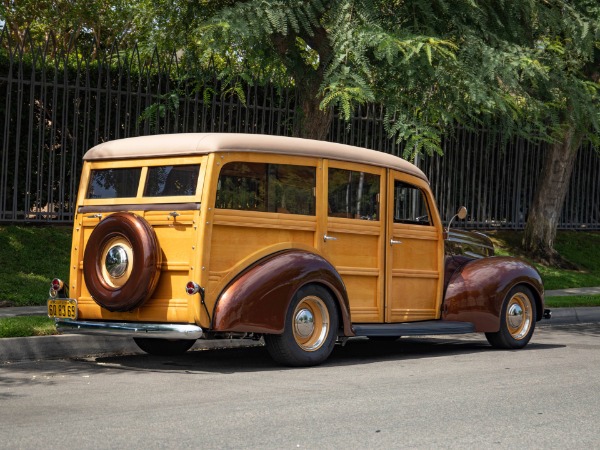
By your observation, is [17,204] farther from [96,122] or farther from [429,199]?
[429,199]

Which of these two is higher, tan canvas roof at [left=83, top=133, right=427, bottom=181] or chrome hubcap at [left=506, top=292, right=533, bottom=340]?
tan canvas roof at [left=83, top=133, right=427, bottom=181]

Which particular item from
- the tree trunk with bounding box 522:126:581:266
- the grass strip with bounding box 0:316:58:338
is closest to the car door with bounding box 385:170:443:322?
the grass strip with bounding box 0:316:58:338

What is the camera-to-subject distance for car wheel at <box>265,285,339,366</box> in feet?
29.7

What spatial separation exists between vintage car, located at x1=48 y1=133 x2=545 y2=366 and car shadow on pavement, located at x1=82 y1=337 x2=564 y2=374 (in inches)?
12.2

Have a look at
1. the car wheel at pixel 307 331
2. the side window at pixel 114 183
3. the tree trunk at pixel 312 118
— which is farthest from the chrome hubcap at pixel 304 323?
the tree trunk at pixel 312 118

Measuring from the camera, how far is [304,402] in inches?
285

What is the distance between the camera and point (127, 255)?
9000mm

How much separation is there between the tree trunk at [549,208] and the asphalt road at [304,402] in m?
10.8

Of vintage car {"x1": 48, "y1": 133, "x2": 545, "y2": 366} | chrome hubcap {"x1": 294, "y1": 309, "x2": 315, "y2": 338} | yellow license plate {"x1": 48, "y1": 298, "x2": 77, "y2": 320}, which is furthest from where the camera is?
yellow license plate {"x1": 48, "y1": 298, "x2": 77, "y2": 320}

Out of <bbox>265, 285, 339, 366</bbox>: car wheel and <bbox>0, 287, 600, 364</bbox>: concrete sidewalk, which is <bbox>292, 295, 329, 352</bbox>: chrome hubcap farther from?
<bbox>0, 287, 600, 364</bbox>: concrete sidewalk

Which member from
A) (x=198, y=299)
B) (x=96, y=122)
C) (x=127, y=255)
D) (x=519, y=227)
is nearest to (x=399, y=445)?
(x=198, y=299)

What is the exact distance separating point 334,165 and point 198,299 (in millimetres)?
1987

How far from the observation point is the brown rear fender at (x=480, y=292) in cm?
1077

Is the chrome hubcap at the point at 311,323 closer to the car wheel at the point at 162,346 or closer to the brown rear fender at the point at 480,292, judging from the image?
the car wheel at the point at 162,346
